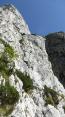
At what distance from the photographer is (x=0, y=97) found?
38.7 metres

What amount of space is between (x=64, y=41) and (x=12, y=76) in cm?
3085

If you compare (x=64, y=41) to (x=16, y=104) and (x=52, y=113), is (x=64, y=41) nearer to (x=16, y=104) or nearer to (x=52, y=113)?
(x=52, y=113)

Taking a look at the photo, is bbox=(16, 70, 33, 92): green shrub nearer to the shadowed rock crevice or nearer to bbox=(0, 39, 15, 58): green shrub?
bbox=(0, 39, 15, 58): green shrub

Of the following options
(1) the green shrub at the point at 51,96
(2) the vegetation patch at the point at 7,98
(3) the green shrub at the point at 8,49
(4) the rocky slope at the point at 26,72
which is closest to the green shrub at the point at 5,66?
(4) the rocky slope at the point at 26,72

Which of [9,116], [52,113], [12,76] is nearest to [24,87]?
[12,76]

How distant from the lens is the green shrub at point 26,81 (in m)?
45.2

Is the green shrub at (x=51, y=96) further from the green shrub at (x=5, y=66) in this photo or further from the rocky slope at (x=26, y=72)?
the green shrub at (x=5, y=66)

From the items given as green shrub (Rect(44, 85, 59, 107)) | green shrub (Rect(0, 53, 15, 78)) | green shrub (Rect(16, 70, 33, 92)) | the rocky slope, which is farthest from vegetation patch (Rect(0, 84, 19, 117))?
green shrub (Rect(44, 85, 59, 107))

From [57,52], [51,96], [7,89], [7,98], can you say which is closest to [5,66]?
[7,89]

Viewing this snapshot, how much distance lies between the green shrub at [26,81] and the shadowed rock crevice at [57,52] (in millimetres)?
17339

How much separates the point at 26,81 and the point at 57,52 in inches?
974

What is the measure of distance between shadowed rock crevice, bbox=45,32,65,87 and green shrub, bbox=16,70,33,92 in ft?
56.9

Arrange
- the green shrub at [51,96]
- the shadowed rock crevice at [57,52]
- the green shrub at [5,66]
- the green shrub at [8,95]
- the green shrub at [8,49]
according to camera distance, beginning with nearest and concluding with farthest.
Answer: the green shrub at [8,95]
the green shrub at [5,66]
the green shrub at [51,96]
the green shrub at [8,49]
the shadowed rock crevice at [57,52]

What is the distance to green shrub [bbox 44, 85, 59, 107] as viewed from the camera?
47344mm
